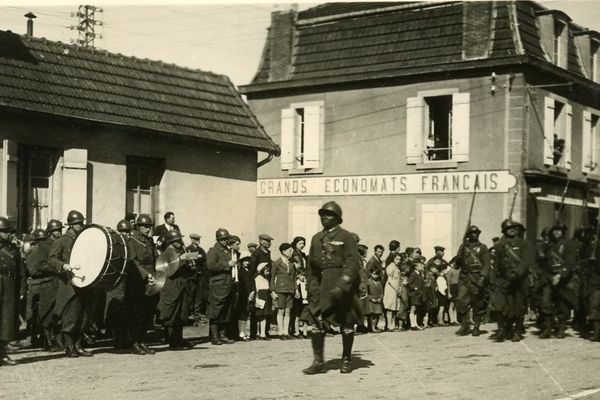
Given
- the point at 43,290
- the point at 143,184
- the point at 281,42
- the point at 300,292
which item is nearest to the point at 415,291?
the point at 300,292

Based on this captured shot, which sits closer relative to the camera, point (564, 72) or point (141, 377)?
point (141, 377)

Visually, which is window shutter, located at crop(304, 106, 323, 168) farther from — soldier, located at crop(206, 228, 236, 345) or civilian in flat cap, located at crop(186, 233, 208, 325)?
A: soldier, located at crop(206, 228, 236, 345)

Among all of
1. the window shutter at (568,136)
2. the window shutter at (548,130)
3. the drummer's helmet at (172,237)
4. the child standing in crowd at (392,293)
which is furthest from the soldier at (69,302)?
A: the window shutter at (568,136)

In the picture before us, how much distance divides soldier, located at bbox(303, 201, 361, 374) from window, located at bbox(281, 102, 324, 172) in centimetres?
1751

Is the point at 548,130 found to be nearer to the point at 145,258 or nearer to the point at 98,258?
the point at 145,258

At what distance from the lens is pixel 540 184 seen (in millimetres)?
25531

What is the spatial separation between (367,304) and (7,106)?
23.8ft

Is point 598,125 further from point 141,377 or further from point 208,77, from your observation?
point 141,377

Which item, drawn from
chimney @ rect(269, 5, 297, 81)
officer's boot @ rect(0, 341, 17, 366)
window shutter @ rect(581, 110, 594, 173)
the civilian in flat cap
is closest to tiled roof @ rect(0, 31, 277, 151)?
the civilian in flat cap

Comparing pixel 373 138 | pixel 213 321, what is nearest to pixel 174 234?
pixel 213 321

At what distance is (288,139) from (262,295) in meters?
14.0

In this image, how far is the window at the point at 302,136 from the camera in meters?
28.2

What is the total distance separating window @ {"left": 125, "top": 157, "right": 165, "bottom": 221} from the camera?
18.2 meters

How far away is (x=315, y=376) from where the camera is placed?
10164mm
